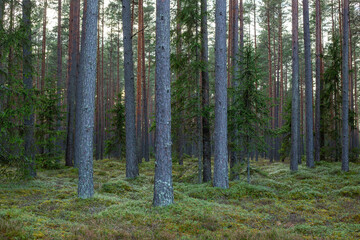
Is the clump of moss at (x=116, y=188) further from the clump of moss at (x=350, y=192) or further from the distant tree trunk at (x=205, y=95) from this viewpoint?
the clump of moss at (x=350, y=192)

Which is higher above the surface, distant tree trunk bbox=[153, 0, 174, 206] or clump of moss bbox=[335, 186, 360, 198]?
distant tree trunk bbox=[153, 0, 174, 206]

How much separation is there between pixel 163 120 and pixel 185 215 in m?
2.68

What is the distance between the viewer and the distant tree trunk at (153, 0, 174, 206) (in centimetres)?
781

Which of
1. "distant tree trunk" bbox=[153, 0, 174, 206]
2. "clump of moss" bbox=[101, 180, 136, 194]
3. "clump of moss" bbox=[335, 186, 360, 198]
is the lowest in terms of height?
"clump of moss" bbox=[335, 186, 360, 198]

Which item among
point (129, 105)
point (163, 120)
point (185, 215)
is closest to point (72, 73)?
point (129, 105)

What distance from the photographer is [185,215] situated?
23.5ft

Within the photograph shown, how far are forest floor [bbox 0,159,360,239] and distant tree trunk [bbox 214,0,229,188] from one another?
0.76 meters

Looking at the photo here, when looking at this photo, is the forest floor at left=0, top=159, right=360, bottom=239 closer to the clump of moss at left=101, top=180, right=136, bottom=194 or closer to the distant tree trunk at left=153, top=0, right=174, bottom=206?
the clump of moss at left=101, top=180, right=136, bottom=194

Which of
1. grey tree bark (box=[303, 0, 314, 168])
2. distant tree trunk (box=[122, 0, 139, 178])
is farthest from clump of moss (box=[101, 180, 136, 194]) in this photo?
grey tree bark (box=[303, 0, 314, 168])

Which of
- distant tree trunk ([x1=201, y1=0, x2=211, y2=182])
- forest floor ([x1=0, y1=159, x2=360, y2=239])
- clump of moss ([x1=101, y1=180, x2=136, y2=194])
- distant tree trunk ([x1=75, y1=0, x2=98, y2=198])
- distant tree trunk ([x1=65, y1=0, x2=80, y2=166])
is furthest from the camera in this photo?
distant tree trunk ([x1=65, y1=0, x2=80, y2=166])

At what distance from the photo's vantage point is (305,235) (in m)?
6.09

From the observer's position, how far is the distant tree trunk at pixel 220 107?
35.1ft

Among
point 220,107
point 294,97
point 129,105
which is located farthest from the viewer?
point 294,97

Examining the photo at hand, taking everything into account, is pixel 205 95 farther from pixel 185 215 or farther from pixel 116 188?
pixel 185 215
